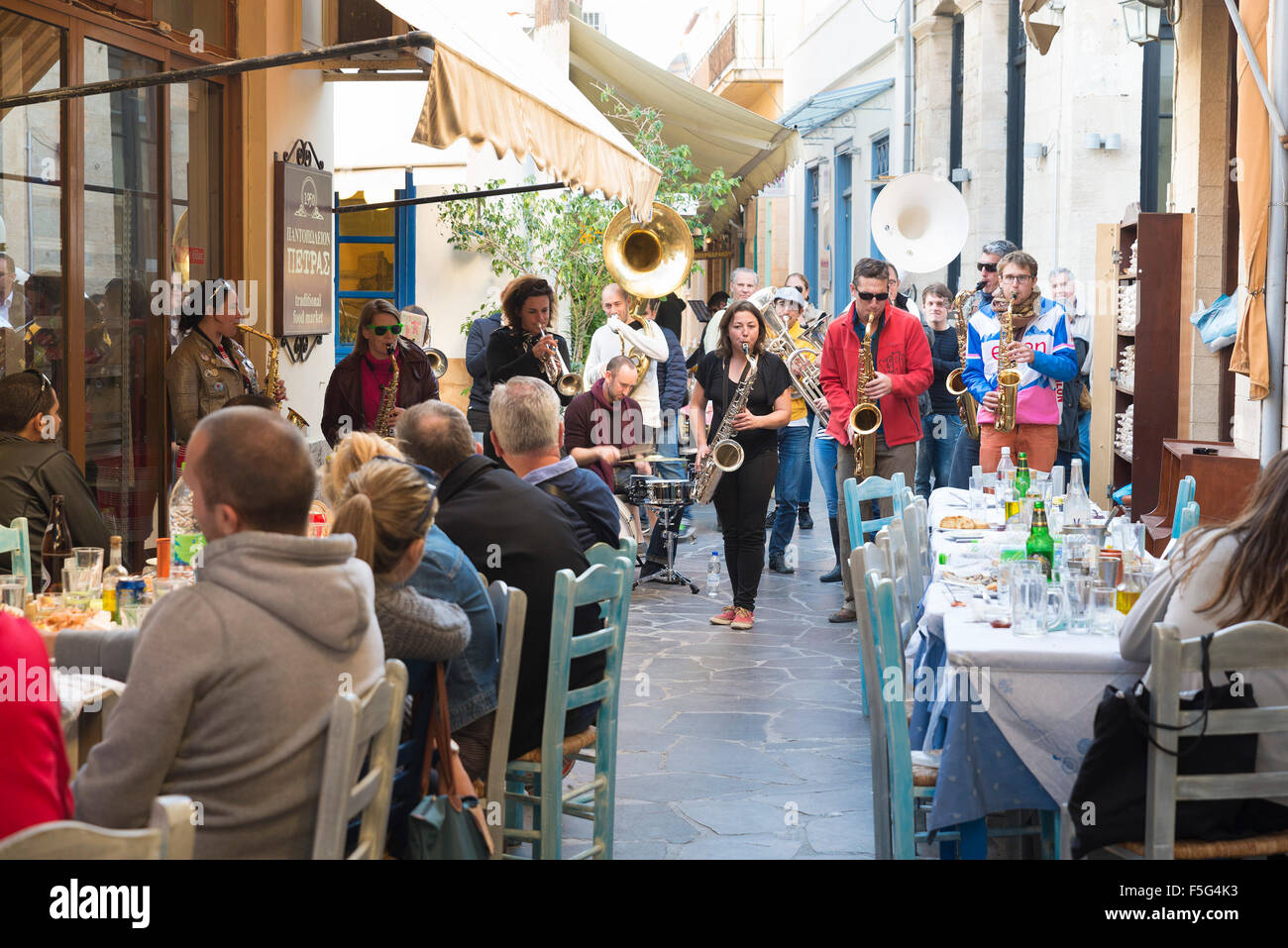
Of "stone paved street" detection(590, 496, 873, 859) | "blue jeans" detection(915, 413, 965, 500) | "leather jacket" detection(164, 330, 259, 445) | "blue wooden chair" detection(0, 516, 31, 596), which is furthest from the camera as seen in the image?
"blue jeans" detection(915, 413, 965, 500)

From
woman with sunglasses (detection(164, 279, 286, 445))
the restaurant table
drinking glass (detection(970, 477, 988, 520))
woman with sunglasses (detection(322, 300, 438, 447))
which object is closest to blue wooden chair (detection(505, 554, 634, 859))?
the restaurant table

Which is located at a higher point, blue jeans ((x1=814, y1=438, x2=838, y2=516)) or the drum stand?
blue jeans ((x1=814, y1=438, x2=838, y2=516))

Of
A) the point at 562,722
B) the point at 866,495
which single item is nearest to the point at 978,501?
the point at 866,495

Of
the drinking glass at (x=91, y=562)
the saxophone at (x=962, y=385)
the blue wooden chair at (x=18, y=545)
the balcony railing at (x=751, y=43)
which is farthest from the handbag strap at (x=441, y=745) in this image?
the balcony railing at (x=751, y=43)

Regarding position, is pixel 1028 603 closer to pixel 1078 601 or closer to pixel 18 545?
pixel 1078 601

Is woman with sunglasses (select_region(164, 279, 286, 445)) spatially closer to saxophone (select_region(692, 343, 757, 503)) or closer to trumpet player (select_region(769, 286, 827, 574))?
saxophone (select_region(692, 343, 757, 503))

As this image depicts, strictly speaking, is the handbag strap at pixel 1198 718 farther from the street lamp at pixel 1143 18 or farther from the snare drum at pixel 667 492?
the street lamp at pixel 1143 18

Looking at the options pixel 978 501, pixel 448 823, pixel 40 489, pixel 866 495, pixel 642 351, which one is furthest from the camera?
pixel 642 351

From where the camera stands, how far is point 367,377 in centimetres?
760

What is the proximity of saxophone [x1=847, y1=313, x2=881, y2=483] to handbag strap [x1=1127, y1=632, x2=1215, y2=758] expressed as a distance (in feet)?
15.9

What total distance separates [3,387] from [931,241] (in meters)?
8.29

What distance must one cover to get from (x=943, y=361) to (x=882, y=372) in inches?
78.1

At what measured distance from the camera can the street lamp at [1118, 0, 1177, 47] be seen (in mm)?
9039
